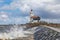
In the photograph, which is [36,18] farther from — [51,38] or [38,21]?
[51,38]

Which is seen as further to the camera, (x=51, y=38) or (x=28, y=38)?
(x=28, y=38)

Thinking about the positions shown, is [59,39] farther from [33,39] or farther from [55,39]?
[33,39]

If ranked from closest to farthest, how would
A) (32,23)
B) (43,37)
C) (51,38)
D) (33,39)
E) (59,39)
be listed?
(59,39), (51,38), (43,37), (33,39), (32,23)

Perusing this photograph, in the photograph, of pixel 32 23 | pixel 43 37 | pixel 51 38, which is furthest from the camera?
pixel 32 23

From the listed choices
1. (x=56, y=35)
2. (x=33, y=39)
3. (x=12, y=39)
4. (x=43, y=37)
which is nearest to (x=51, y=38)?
(x=56, y=35)

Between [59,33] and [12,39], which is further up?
[59,33]

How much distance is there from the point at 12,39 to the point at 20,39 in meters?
1.36

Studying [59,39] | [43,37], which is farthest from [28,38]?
[59,39]

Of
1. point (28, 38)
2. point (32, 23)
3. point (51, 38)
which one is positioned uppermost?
point (51, 38)

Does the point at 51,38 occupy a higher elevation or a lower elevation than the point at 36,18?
higher

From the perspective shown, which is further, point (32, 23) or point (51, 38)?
point (32, 23)

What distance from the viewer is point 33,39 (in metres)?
33.5

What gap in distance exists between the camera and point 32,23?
246 ft

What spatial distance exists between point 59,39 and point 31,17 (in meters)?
51.0
